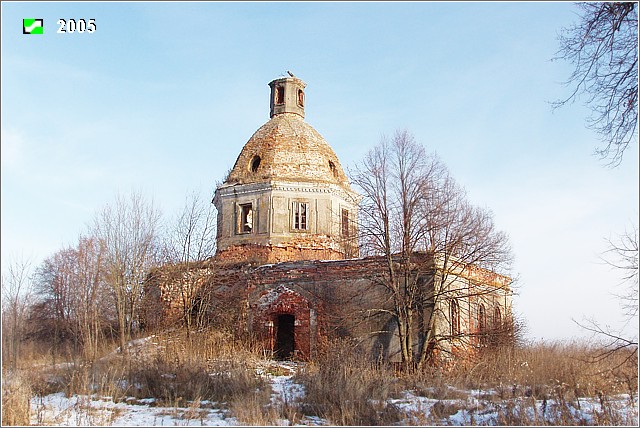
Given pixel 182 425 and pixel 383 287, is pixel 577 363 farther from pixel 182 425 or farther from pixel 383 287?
pixel 182 425

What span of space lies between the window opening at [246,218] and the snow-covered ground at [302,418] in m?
12.6

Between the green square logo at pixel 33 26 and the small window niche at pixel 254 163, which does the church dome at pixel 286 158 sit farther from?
the green square logo at pixel 33 26

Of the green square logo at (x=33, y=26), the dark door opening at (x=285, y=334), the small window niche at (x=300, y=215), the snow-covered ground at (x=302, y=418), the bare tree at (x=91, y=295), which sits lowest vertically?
the snow-covered ground at (x=302, y=418)

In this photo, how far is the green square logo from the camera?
385 inches

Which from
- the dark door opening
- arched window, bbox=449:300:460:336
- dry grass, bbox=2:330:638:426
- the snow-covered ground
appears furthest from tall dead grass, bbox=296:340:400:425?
the dark door opening

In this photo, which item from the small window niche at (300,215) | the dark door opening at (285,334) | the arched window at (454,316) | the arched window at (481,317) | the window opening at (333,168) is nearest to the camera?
the arched window at (454,316)

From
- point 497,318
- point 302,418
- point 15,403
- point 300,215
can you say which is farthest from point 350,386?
point 300,215

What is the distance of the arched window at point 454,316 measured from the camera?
1742 centimetres

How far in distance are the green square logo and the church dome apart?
1333cm

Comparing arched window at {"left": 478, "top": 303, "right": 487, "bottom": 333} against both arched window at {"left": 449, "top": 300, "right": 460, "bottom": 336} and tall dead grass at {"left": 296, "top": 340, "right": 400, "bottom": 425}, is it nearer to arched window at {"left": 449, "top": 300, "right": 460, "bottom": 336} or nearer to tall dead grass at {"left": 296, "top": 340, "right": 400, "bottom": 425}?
arched window at {"left": 449, "top": 300, "right": 460, "bottom": 336}

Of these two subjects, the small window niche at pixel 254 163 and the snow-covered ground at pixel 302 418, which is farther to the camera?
the small window niche at pixel 254 163

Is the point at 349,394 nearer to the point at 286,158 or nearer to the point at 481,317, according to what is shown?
the point at 481,317

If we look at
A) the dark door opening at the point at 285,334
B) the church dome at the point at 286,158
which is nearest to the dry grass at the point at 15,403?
the dark door opening at the point at 285,334

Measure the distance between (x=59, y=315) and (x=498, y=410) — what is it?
11.7 m
